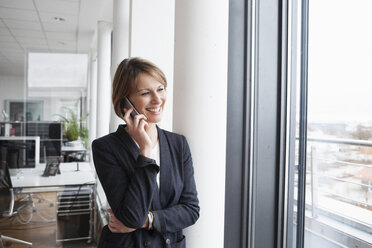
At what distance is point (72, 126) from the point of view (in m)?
4.24

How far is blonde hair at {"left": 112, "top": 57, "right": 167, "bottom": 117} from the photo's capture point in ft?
3.95

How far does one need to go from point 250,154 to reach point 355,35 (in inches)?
26.9

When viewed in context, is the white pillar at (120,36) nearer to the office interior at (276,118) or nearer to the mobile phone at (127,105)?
the office interior at (276,118)

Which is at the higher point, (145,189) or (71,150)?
(145,189)

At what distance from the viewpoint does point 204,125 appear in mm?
1334

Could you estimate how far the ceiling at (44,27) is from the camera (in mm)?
3688

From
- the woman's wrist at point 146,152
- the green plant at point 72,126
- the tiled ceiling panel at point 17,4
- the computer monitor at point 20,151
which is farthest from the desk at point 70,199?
the woman's wrist at point 146,152

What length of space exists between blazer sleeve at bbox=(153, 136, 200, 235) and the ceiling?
3239mm

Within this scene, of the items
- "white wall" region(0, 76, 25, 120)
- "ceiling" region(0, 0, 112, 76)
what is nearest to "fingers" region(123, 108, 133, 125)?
"ceiling" region(0, 0, 112, 76)

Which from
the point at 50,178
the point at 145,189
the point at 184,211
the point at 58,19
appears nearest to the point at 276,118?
the point at 184,211

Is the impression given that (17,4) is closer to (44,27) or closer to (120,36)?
(44,27)

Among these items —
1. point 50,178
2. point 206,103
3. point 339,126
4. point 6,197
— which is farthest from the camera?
point 50,178

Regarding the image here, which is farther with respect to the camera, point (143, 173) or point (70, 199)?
point (70, 199)

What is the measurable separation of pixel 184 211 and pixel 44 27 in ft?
13.3
